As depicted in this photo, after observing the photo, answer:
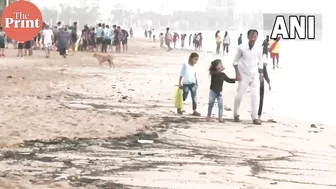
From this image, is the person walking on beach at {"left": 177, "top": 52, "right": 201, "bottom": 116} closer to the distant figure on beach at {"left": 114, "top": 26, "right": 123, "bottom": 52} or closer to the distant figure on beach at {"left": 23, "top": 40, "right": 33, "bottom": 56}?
the distant figure on beach at {"left": 23, "top": 40, "right": 33, "bottom": 56}

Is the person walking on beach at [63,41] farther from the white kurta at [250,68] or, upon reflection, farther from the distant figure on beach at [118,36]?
the white kurta at [250,68]

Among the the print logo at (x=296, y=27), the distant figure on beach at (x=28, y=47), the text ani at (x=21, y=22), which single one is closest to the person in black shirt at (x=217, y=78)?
the text ani at (x=21, y=22)

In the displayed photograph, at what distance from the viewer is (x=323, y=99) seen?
57.2 feet

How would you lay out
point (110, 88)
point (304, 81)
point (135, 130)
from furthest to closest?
point (304, 81)
point (110, 88)
point (135, 130)

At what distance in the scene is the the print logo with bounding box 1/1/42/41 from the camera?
17553 millimetres

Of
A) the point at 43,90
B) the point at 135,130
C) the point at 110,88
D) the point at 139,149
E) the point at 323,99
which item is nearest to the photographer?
the point at 139,149

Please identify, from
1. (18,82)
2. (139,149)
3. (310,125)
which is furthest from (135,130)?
(18,82)

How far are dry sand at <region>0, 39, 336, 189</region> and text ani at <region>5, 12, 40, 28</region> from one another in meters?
4.59

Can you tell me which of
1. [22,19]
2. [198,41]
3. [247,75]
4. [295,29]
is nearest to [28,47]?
[22,19]

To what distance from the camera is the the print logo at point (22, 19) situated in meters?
17.6

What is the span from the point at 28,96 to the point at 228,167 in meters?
6.92

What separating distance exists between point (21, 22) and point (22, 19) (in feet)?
0.73

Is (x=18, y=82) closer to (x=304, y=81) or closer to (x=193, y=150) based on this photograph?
(x=193, y=150)

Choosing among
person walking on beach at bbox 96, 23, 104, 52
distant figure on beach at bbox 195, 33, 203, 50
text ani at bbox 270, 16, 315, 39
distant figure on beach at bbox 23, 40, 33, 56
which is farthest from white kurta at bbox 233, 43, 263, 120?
text ani at bbox 270, 16, 315, 39
